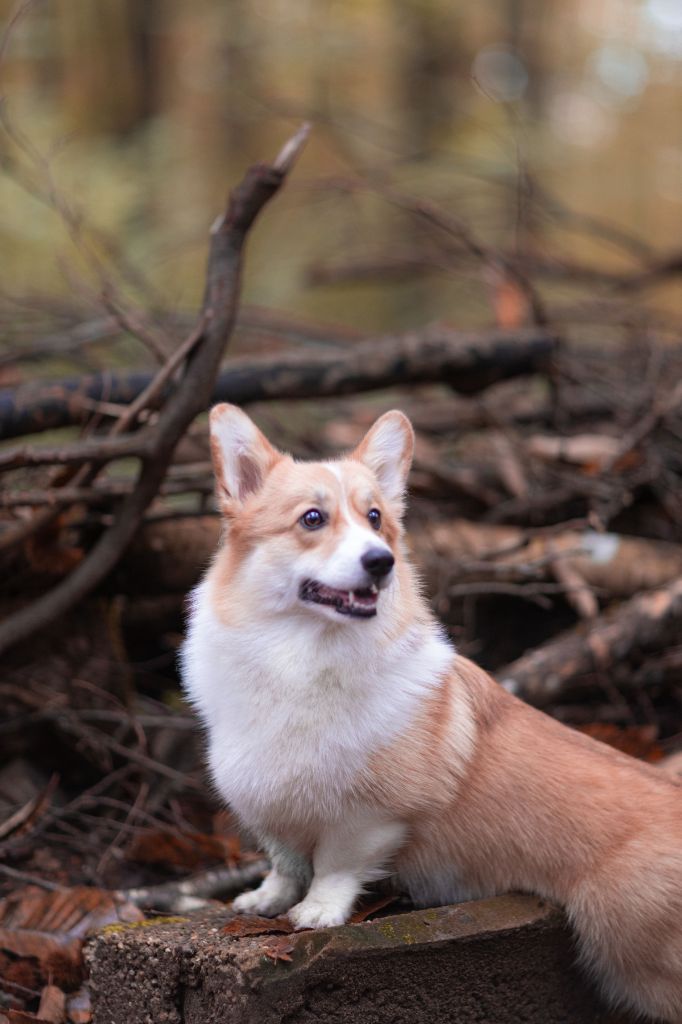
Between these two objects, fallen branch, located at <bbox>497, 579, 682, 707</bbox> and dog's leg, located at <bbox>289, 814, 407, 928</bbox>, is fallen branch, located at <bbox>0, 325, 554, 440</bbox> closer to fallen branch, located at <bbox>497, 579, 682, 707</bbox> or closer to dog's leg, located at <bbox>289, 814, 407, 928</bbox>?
fallen branch, located at <bbox>497, 579, 682, 707</bbox>

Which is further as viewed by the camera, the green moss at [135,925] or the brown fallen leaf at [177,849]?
the brown fallen leaf at [177,849]

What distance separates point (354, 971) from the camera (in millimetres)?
3078

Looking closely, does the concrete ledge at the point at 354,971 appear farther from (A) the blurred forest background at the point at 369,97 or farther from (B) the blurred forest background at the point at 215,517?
(A) the blurred forest background at the point at 369,97

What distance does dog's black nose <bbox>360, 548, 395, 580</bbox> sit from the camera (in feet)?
9.80

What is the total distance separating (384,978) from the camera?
10.3ft

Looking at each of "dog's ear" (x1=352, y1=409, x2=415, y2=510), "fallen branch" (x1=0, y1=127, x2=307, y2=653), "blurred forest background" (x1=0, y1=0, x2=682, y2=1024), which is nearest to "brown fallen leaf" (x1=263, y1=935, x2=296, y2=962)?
"blurred forest background" (x1=0, y1=0, x2=682, y2=1024)

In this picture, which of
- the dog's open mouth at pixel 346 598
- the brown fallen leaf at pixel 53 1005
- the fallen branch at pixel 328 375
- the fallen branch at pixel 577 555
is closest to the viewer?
the dog's open mouth at pixel 346 598

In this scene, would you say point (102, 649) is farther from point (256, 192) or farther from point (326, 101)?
point (326, 101)

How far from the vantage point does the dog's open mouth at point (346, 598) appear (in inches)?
121

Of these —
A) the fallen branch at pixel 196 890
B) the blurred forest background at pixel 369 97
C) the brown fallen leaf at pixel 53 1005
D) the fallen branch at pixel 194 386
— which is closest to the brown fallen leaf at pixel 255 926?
the fallen branch at pixel 196 890

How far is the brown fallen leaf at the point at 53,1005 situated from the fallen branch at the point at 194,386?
1577 mm

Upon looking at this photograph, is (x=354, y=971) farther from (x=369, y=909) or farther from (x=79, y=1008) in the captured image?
(x=79, y=1008)

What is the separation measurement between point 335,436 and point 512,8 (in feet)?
59.3

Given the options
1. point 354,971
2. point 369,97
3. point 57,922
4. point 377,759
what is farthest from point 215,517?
point 369,97
